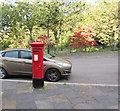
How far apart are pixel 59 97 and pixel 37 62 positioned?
128cm

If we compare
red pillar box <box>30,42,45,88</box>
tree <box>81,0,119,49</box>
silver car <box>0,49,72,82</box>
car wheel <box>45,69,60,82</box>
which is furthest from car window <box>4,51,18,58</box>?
tree <box>81,0,119,49</box>

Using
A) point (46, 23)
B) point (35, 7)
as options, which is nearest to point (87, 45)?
point (46, 23)

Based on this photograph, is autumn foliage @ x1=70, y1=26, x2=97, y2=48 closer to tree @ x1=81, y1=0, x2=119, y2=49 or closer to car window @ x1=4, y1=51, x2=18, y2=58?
tree @ x1=81, y1=0, x2=119, y2=49

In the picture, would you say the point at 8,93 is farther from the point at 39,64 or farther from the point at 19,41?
the point at 19,41

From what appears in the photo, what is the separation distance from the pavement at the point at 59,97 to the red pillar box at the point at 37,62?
25 centimetres

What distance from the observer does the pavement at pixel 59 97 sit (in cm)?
330

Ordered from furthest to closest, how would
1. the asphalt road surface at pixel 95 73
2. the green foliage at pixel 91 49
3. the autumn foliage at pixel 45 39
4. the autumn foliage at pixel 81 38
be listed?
the green foliage at pixel 91 49 < the autumn foliage at pixel 81 38 < the autumn foliage at pixel 45 39 < the asphalt road surface at pixel 95 73

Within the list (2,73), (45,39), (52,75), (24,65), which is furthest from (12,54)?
(45,39)

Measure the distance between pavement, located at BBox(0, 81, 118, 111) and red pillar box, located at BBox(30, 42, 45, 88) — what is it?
0.25m

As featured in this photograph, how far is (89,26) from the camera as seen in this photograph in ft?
45.9

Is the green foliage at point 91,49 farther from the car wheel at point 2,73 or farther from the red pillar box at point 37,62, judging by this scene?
the red pillar box at point 37,62

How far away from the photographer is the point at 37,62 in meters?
4.23

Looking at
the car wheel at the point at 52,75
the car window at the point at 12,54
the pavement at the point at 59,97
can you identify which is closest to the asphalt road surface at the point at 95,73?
the car wheel at the point at 52,75

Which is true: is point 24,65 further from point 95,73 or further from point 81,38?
point 81,38
